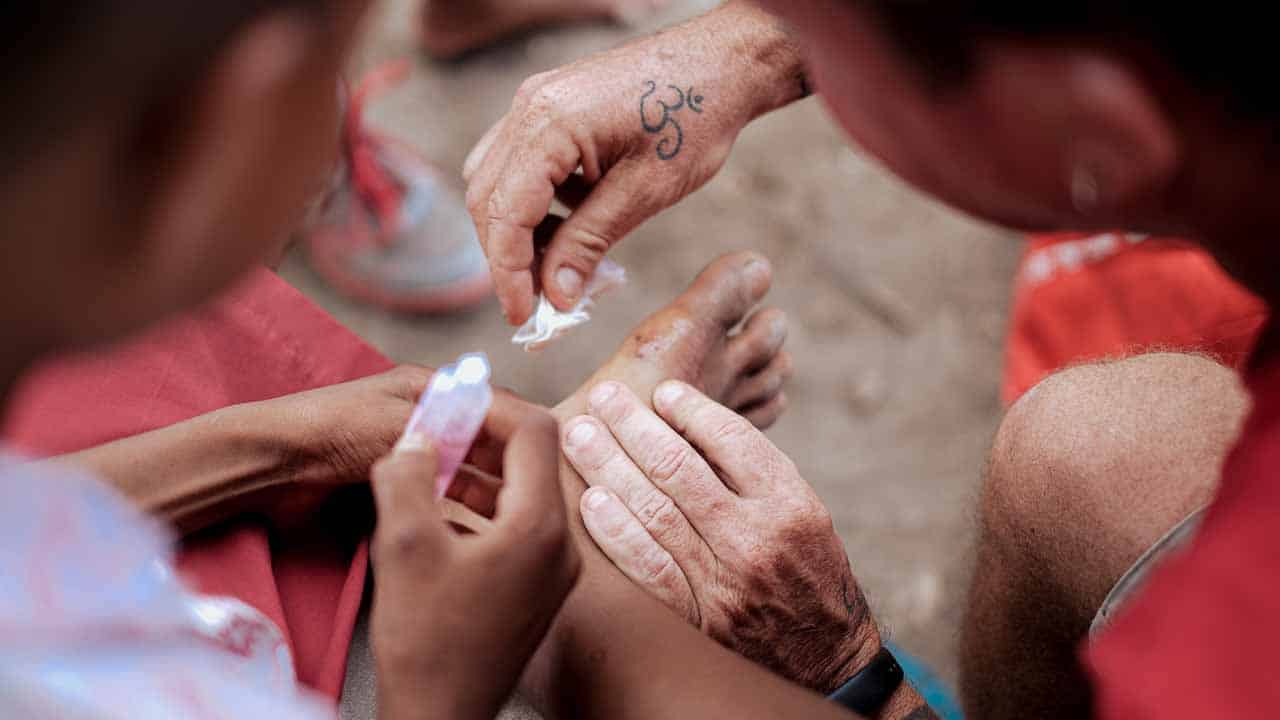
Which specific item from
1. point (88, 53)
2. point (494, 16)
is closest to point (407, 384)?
point (88, 53)

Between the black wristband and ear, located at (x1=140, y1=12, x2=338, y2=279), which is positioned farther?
the black wristband

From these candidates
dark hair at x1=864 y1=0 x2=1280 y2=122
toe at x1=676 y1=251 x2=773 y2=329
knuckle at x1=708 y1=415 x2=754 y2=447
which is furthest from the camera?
toe at x1=676 y1=251 x2=773 y2=329

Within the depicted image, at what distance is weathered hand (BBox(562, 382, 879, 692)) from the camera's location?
1438 mm

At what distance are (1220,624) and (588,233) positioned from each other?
1.00 m

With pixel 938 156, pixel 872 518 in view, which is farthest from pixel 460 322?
pixel 938 156

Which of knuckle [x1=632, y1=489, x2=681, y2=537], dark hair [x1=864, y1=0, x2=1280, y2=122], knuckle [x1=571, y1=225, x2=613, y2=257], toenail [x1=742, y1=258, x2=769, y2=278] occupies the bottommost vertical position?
knuckle [x1=632, y1=489, x2=681, y2=537]

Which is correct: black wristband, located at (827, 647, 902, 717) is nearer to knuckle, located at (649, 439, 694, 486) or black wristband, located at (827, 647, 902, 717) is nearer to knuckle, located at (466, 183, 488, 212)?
knuckle, located at (649, 439, 694, 486)

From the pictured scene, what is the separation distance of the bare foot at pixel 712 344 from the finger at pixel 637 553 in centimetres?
20

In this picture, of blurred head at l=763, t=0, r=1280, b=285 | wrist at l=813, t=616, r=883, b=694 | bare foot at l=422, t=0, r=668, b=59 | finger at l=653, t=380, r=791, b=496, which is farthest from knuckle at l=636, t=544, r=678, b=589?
bare foot at l=422, t=0, r=668, b=59

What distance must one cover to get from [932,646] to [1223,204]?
1.54 meters

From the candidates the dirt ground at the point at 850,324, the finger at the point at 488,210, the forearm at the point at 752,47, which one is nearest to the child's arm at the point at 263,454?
the finger at the point at 488,210

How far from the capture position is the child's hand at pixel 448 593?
3.22 ft

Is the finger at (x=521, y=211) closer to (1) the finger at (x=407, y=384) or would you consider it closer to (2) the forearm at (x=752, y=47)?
(1) the finger at (x=407, y=384)

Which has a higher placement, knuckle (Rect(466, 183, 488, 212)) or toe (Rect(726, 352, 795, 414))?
knuckle (Rect(466, 183, 488, 212))
